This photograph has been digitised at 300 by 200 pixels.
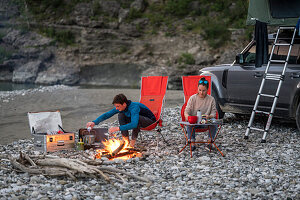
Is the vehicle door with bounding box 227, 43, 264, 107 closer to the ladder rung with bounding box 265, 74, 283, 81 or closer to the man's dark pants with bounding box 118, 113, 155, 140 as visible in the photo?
the ladder rung with bounding box 265, 74, 283, 81

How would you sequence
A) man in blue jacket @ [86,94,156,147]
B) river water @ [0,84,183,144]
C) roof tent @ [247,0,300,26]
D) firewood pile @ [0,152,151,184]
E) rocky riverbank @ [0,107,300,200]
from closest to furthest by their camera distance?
1. rocky riverbank @ [0,107,300,200]
2. firewood pile @ [0,152,151,184]
3. man in blue jacket @ [86,94,156,147]
4. roof tent @ [247,0,300,26]
5. river water @ [0,84,183,144]

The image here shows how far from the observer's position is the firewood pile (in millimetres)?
5156

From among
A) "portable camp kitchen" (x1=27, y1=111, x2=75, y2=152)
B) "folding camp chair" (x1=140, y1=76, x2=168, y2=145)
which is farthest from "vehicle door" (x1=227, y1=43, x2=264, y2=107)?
"portable camp kitchen" (x1=27, y1=111, x2=75, y2=152)

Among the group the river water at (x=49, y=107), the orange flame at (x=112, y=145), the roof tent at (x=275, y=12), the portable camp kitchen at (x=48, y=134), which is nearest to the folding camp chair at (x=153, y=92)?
the orange flame at (x=112, y=145)

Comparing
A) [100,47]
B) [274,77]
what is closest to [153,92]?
[274,77]

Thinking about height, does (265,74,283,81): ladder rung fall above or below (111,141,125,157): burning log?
above

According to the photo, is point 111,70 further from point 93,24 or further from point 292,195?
point 292,195

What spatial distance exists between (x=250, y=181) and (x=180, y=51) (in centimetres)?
2726

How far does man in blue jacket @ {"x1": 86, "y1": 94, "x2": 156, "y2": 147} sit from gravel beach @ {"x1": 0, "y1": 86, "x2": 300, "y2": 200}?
1.70 ft

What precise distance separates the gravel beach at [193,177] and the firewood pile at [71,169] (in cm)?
8

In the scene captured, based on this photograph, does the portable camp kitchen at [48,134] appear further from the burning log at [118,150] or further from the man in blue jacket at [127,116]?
the burning log at [118,150]

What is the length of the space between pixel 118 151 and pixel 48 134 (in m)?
1.52

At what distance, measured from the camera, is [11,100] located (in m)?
19.9

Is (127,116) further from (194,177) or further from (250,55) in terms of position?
(250,55)
